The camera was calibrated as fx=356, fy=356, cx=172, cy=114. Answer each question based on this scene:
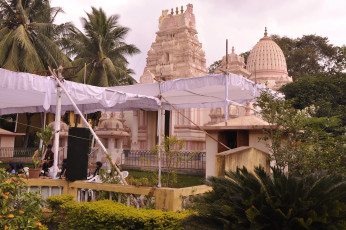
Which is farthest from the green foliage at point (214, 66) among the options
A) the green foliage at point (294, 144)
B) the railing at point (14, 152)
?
the green foliage at point (294, 144)

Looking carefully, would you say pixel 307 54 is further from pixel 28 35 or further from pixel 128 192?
pixel 128 192

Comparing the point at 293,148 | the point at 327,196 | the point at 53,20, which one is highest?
the point at 53,20

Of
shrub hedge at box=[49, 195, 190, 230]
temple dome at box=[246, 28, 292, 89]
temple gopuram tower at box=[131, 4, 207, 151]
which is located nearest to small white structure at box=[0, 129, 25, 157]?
temple gopuram tower at box=[131, 4, 207, 151]

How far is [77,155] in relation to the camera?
22.2ft

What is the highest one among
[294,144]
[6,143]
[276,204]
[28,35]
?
[28,35]

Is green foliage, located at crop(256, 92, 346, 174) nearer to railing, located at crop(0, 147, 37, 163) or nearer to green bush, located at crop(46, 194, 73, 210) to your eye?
green bush, located at crop(46, 194, 73, 210)

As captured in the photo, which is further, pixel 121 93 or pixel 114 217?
pixel 121 93

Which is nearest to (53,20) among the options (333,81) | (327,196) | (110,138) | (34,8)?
(34,8)

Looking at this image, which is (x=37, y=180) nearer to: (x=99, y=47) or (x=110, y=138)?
(x=110, y=138)

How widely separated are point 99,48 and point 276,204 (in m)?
20.7

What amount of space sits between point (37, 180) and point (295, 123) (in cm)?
570

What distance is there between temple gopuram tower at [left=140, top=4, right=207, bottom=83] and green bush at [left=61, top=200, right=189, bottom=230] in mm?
17352

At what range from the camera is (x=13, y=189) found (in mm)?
4766

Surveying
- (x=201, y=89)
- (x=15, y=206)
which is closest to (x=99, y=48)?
(x=201, y=89)
